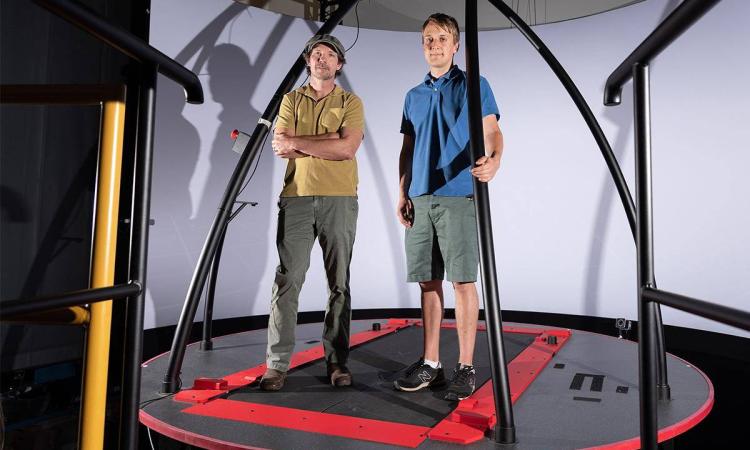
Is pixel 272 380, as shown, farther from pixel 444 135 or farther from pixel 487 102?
pixel 487 102

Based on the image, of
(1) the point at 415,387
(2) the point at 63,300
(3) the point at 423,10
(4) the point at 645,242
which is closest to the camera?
(2) the point at 63,300

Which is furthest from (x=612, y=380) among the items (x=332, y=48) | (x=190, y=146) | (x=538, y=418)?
(x=190, y=146)

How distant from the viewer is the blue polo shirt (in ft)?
6.76

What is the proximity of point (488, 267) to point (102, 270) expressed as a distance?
1057mm

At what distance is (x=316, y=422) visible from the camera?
159 centimetres

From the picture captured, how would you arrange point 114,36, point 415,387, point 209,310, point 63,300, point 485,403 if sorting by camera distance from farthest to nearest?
point 209,310 → point 415,387 → point 485,403 → point 114,36 → point 63,300

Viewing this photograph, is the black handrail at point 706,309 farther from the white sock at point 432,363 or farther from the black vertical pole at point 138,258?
the white sock at point 432,363

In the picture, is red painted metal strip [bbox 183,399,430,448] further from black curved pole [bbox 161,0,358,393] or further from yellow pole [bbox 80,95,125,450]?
yellow pole [bbox 80,95,125,450]

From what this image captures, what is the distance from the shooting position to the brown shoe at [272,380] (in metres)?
1.94

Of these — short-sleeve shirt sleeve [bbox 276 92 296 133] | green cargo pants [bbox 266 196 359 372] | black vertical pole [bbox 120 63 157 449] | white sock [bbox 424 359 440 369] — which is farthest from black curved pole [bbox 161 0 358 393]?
black vertical pole [bbox 120 63 157 449]

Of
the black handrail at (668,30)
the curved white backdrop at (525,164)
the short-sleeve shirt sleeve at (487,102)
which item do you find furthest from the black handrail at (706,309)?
the curved white backdrop at (525,164)

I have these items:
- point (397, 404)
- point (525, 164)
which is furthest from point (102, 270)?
point (525, 164)

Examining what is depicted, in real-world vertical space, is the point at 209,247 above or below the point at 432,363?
above

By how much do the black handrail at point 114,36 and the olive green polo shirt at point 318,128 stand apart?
39.7 inches
